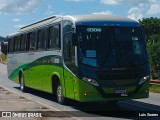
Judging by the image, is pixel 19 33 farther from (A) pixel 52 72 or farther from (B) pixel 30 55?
(A) pixel 52 72

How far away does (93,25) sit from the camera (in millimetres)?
13969

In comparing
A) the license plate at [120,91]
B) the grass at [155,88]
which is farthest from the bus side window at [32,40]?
the grass at [155,88]

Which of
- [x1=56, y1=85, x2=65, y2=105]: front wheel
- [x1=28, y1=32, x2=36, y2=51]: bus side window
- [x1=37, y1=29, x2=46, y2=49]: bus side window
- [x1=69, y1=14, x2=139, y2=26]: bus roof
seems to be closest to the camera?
[x1=69, y1=14, x2=139, y2=26]: bus roof

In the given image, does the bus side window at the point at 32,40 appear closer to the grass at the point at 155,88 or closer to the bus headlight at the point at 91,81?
→ the bus headlight at the point at 91,81

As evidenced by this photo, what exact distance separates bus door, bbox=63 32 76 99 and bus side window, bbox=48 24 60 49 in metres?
0.91

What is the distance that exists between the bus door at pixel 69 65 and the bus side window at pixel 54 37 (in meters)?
0.91

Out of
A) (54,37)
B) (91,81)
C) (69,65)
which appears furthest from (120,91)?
(54,37)

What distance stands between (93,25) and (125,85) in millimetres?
2111

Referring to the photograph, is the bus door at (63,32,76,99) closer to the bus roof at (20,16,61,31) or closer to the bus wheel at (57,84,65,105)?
the bus wheel at (57,84,65,105)

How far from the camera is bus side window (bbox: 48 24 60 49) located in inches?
621

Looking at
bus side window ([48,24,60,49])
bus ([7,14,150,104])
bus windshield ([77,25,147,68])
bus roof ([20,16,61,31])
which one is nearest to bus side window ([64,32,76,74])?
bus ([7,14,150,104])

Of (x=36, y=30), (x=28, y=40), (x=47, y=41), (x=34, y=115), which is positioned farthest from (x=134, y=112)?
(x=28, y=40)

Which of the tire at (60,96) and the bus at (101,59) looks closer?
the bus at (101,59)

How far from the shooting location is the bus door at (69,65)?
46.1ft
